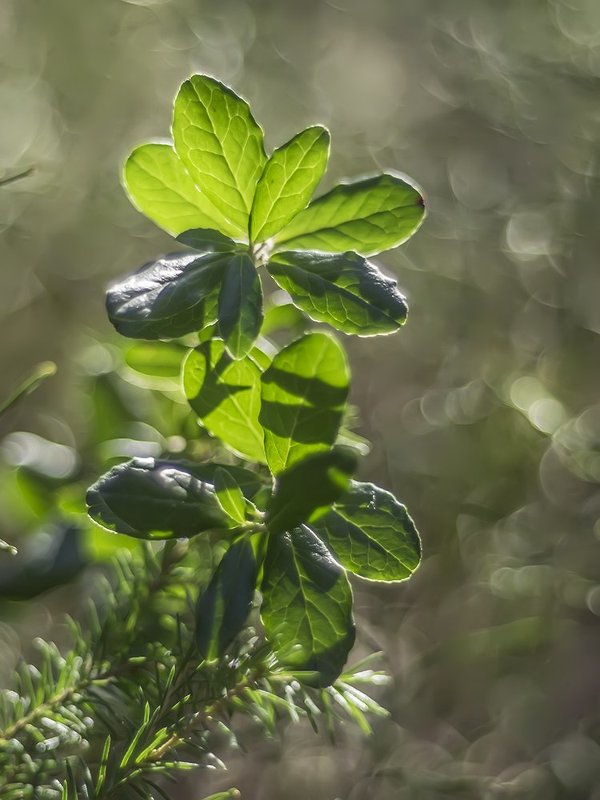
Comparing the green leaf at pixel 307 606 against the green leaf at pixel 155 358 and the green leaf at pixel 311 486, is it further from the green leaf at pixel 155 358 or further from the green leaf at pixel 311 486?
the green leaf at pixel 155 358

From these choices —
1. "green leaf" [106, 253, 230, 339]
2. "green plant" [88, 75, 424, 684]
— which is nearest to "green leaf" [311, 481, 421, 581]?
"green plant" [88, 75, 424, 684]

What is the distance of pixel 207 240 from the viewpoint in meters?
0.45

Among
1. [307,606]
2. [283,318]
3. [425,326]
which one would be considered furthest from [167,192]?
[425,326]

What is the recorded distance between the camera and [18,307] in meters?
1.56

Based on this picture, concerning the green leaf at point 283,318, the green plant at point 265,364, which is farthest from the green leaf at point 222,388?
the green leaf at point 283,318

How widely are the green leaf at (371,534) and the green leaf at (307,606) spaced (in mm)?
19

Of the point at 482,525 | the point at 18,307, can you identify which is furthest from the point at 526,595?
the point at 18,307

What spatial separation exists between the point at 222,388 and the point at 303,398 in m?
0.07

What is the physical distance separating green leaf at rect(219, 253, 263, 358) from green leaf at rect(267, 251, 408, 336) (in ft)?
0.09

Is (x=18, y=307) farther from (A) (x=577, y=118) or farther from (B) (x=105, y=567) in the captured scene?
(A) (x=577, y=118)

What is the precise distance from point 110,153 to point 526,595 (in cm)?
128

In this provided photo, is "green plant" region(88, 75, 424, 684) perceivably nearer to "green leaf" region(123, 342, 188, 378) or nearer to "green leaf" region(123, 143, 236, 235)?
"green leaf" region(123, 143, 236, 235)

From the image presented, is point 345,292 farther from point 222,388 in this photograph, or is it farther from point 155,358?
point 155,358

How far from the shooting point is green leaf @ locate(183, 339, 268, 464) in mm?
442
